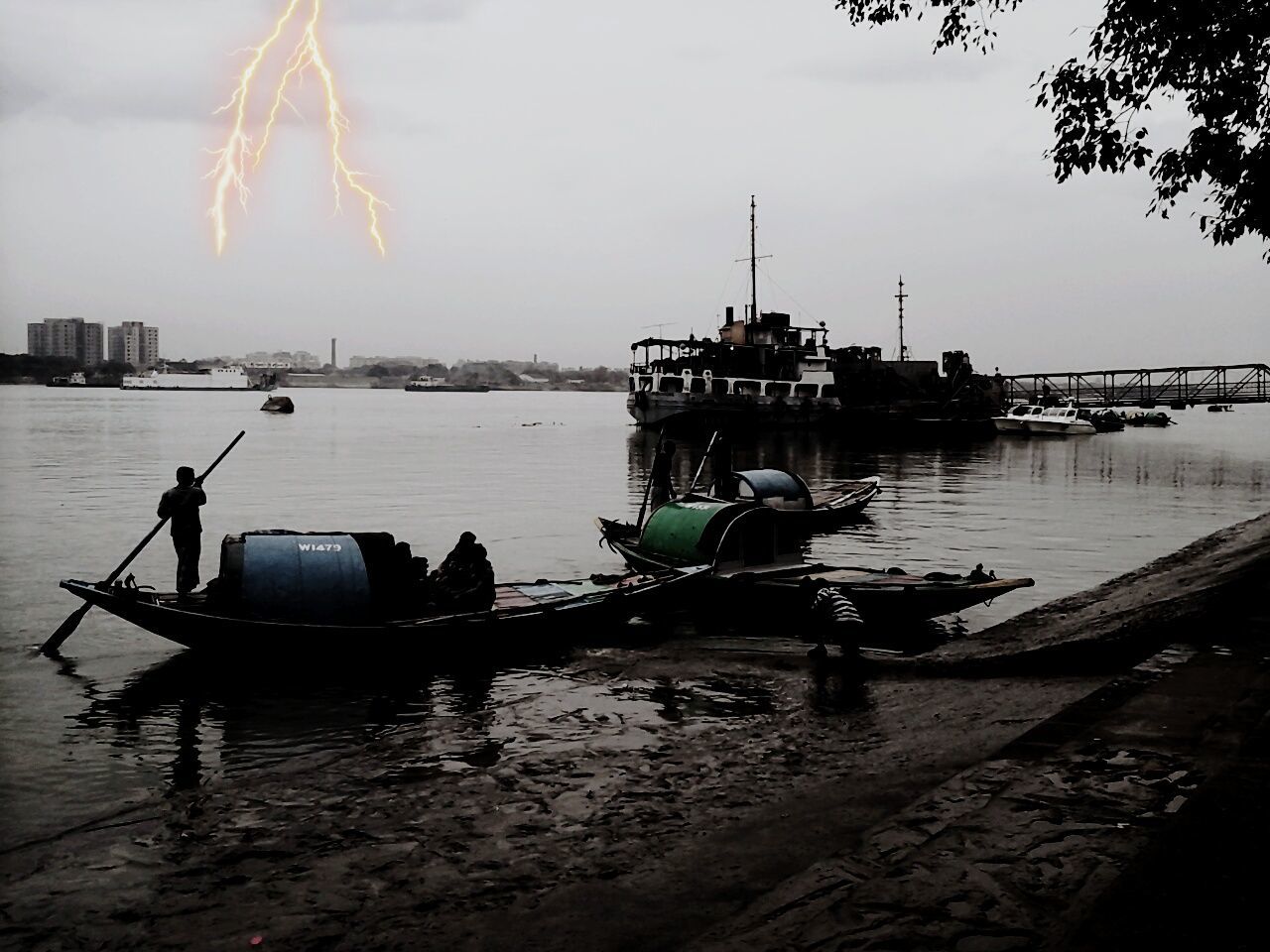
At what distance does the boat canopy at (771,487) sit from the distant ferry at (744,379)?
168 feet

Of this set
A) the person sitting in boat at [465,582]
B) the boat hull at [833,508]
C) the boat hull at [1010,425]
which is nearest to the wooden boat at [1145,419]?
the boat hull at [1010,425]

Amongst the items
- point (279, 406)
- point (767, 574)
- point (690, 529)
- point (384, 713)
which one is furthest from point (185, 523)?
point (279, 406)

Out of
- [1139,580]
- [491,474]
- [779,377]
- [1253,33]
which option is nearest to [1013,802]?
[1253,33]

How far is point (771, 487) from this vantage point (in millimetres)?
23031

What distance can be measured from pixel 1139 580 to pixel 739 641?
886 cm

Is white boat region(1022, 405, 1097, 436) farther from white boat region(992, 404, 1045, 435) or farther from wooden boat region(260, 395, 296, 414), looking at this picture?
wooden boat region(260, 395, 296, 414)

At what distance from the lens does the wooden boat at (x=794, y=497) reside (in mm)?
Result: 22062

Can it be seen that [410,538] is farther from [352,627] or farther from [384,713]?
[384,713]

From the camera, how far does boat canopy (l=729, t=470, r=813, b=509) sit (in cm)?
2253

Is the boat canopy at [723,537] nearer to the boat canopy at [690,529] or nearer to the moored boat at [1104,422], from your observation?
the boat canopy at [690,529]

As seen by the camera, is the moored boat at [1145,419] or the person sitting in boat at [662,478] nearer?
the person sitting in boat at [662,478]

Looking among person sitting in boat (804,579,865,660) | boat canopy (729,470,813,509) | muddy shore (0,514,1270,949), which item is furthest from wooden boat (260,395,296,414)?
muddy shore (0,514,1270,949)

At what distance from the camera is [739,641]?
616 inches

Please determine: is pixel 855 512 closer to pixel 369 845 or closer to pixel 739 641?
pixel 739 641
